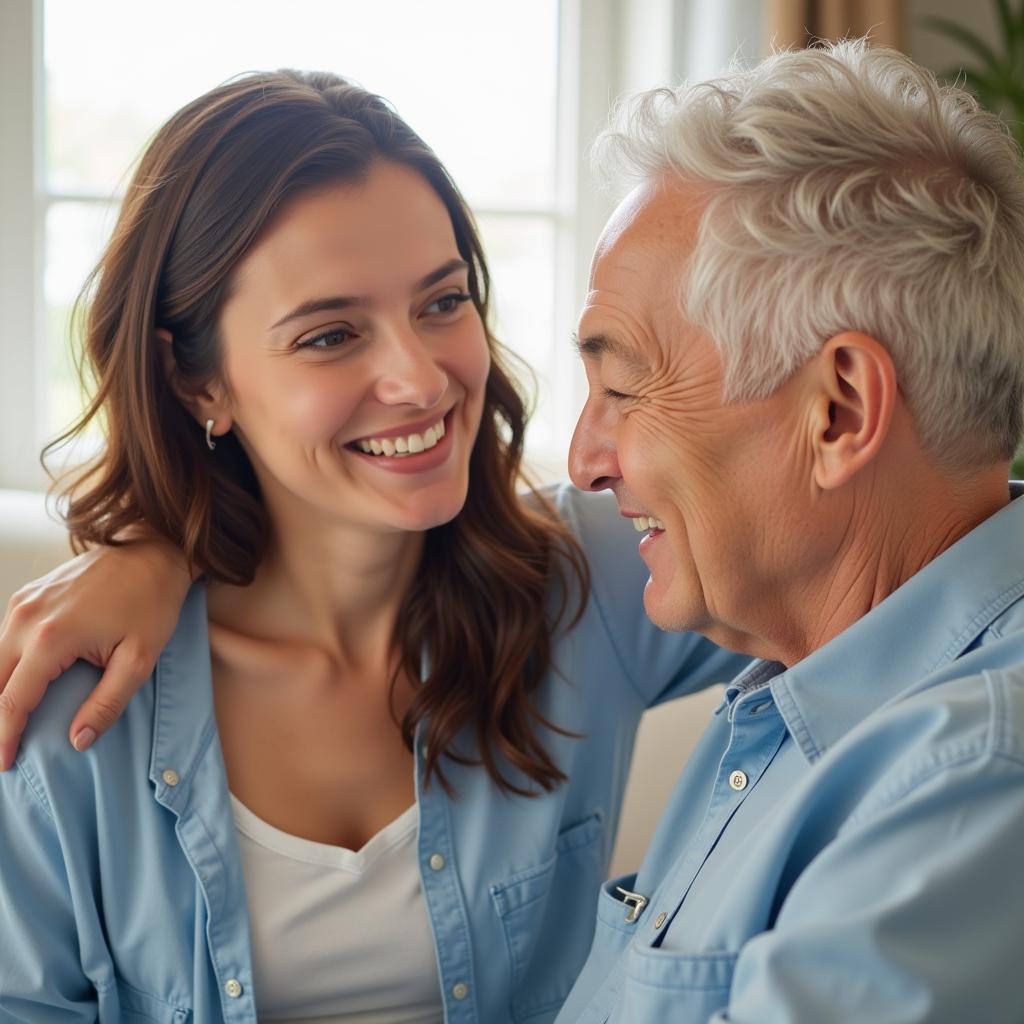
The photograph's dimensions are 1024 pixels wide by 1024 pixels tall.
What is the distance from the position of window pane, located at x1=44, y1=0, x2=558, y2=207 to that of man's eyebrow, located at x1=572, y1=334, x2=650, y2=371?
1.78m

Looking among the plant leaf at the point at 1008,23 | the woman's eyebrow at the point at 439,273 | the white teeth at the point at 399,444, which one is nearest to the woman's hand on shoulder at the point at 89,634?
the white teeth at the point at 399,444

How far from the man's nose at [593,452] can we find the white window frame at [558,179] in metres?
1.48

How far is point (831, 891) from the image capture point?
82cm

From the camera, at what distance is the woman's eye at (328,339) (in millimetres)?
1510

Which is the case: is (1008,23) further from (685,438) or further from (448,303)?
(685,438)

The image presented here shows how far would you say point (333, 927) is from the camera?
4.96 ft

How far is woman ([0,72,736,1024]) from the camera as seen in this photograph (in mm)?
1478

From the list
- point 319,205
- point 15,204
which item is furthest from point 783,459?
point 15,204

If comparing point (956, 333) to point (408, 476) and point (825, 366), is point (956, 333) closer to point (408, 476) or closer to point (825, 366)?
point (825, 366)

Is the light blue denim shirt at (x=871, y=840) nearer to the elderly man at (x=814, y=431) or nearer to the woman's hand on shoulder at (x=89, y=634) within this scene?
the elderly man at (x=814, y=431)

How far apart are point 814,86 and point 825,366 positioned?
10.0 inches

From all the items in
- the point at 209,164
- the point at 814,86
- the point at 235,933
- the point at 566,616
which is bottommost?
the point at 235,933

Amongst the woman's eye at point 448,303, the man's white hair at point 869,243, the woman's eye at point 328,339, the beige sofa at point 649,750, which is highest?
the man's white hair at point 869,243

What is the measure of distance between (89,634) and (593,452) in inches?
24.6
